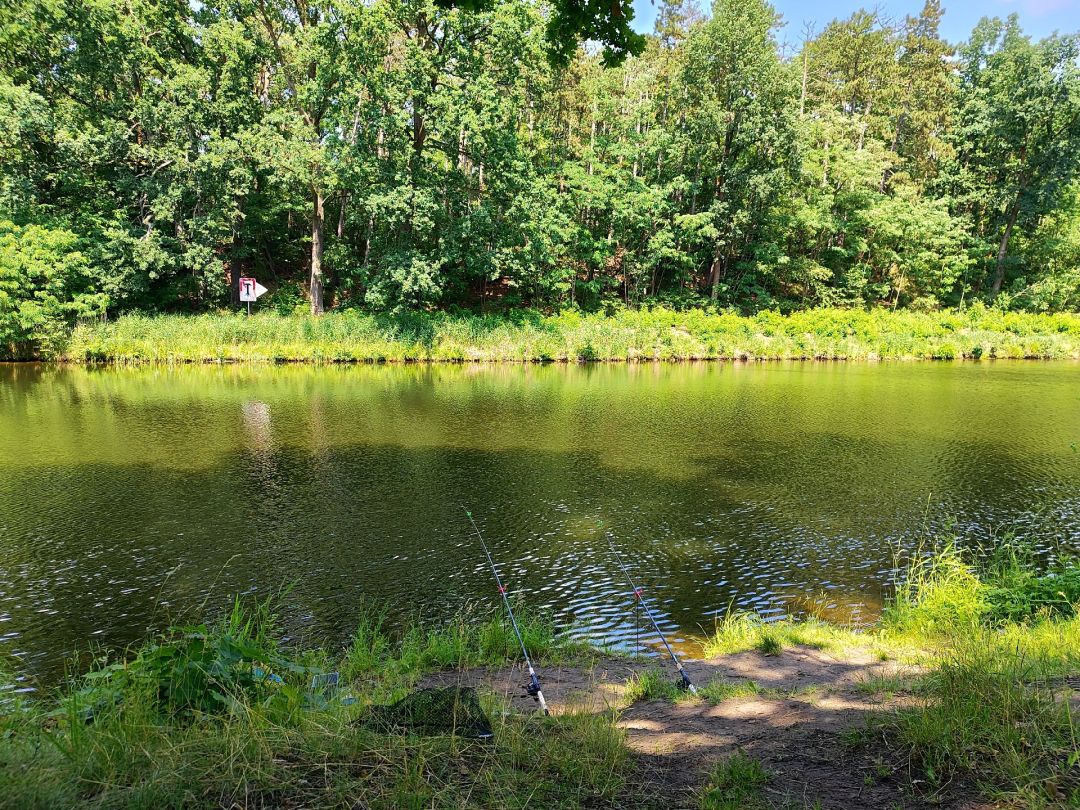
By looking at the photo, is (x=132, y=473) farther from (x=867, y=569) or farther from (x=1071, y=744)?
(x=1071, y=744)

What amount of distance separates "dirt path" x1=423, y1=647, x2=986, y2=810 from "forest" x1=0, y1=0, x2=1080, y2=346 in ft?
91.7

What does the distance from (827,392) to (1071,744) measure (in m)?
22.5

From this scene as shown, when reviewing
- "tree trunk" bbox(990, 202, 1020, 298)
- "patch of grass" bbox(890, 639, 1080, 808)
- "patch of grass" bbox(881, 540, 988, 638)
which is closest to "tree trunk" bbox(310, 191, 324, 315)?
"patch of grass" bbox(881, 540, 988, 638)

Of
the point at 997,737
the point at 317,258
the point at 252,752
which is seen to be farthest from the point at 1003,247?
the point at 252,752

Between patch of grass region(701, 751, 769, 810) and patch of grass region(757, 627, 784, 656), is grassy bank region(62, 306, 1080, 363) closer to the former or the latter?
patch of grass region(757, 627, 784, 656)

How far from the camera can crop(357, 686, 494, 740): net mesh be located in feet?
11.2

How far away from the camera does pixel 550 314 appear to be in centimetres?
3747

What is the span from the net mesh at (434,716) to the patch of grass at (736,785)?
1.14 meters

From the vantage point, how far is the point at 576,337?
111ft

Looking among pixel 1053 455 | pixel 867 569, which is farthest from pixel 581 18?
pixel 1053 455

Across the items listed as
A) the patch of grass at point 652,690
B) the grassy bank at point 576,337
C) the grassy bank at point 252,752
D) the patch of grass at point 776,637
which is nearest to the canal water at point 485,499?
the patch of grass at point 776,637

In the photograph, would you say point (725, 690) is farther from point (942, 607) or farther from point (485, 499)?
point (485, 499)

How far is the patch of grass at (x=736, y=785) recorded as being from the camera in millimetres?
2918

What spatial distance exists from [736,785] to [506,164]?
3322cm
